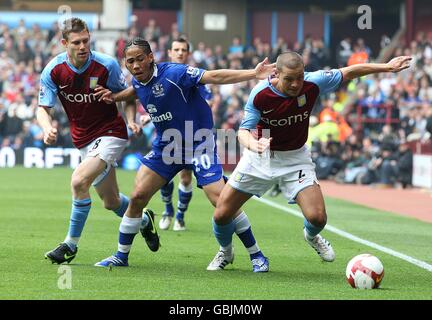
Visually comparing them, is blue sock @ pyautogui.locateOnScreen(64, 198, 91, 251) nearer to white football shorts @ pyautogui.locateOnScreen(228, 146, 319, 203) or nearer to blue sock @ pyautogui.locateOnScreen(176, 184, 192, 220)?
white football shorts @ pyautogui.locateOnScreen(228, 146, 319, 203)

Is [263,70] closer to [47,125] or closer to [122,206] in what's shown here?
[47,125]

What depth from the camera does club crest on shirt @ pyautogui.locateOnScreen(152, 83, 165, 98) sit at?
9.63 m

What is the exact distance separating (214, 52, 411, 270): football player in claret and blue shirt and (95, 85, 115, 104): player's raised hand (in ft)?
4.65

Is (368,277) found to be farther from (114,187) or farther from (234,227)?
(114,187)

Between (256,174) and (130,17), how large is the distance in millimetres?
28685

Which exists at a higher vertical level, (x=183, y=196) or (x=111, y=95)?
(x=111, y=95)

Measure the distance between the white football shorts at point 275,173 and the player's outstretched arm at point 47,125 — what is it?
168 centimetres

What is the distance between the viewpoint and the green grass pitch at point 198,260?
8.32 meters

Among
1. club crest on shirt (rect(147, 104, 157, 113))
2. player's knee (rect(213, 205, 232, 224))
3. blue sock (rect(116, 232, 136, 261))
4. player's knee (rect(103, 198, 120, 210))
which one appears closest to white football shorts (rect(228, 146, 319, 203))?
player's knee (rect(213, 205, 232, 224))

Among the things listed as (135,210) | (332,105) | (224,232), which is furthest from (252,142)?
(332,105)

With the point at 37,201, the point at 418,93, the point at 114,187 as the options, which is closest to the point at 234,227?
the point at 114,187

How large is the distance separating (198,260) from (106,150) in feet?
4.84

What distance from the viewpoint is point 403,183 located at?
24.2 metres

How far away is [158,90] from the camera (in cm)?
964
